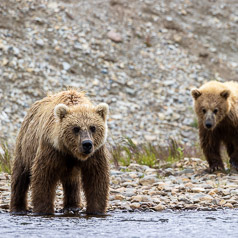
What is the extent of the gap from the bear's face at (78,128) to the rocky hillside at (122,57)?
8.39 metres

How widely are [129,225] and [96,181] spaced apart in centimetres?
67

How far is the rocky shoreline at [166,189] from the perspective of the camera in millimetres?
7332

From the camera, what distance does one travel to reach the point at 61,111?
630cm

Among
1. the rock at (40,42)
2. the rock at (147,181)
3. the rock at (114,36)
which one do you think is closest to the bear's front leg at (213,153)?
the rock at (147,181)

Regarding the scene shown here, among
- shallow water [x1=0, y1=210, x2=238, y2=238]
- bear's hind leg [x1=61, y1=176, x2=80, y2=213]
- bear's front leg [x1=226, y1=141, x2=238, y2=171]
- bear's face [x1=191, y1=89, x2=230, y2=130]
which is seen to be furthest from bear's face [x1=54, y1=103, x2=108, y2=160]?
bear's front leg [x1=226, y1=141, x2=238, y2=171]

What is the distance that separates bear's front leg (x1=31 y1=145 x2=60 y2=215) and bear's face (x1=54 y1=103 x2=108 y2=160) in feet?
0.57

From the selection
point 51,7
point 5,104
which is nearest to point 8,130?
point 5,104

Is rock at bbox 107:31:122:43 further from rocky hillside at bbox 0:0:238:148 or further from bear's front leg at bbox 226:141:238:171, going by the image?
bear's front leg at bbox 226:141:238:171

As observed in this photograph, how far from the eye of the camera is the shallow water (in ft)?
18.5

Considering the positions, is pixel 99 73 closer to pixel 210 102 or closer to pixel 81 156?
pixel 210 102

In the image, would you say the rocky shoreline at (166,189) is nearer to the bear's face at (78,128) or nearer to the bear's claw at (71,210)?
the bear's claw at (71,210)

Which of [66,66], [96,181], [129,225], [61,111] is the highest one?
[66,66]

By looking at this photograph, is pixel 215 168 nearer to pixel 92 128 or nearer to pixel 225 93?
pixel 225 93

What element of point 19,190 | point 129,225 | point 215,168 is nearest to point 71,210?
point 19,190
